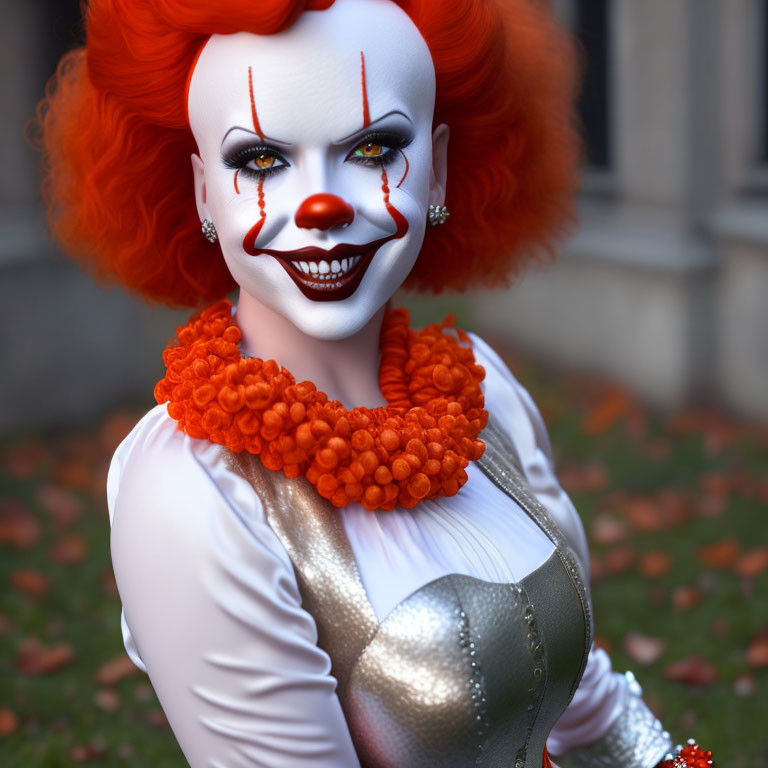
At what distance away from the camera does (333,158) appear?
156cm

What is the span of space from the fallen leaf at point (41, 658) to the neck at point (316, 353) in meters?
2.20

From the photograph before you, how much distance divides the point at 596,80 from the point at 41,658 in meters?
4.80

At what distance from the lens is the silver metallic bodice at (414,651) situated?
151cm

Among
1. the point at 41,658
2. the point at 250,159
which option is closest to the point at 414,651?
the point at 250,159

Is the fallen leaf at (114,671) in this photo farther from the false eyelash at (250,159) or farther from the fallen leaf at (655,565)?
the false eyelash at (250,159)

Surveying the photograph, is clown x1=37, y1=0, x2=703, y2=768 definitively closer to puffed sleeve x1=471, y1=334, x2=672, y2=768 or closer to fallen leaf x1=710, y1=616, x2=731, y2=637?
puffed sleeve x1=471, y1=334, x2=672, y2=768

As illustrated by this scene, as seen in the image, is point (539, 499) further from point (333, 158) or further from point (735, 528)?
point (735, 528)

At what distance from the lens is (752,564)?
4098 mm

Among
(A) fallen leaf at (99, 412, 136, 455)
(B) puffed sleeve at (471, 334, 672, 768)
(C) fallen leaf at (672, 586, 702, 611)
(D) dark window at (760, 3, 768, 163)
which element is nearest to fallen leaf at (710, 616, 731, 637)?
(C) fallen leaf at (672, 586, 702, 611)

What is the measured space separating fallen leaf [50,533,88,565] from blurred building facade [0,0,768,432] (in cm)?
156

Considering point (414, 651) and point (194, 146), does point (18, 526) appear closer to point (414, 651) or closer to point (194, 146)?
point (194, 146)

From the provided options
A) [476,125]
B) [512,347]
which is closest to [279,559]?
[476,125]

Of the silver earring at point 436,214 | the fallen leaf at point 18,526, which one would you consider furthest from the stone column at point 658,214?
the silver earring at point 436,214

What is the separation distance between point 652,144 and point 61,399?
3.46 metres
